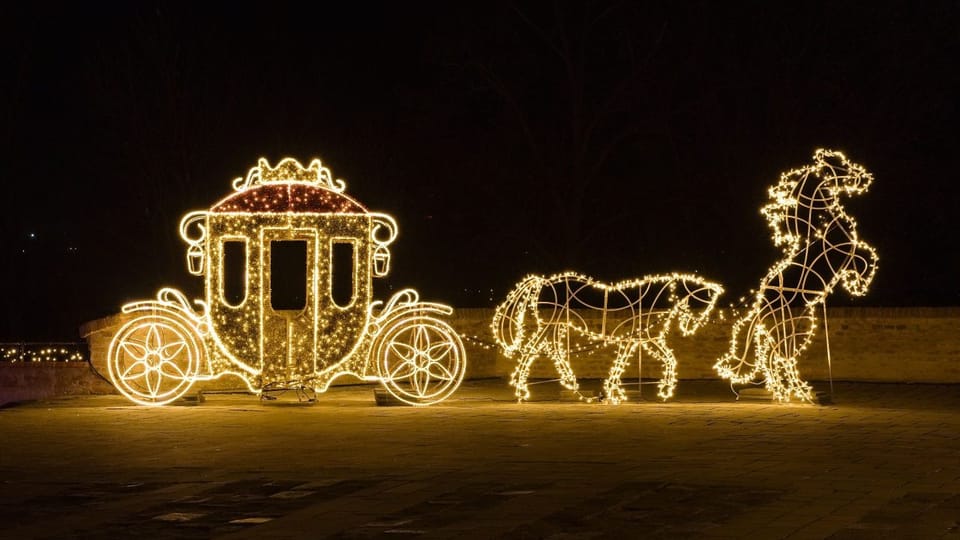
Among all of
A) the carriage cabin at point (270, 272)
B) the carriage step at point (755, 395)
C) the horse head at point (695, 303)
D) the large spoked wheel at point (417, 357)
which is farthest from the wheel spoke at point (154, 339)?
the carriage step at point (755, 395)

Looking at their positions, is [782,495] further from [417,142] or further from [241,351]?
[417,142]

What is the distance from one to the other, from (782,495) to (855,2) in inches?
870

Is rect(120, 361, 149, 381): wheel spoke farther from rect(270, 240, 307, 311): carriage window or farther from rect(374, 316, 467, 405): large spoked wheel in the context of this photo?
rect(270, 240, 307, 311): carriage window

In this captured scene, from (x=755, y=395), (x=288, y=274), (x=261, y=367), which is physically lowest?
(x=755, y=395)

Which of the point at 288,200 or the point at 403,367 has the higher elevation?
the point at 288,200

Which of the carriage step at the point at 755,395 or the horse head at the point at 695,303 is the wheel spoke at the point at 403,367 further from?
the carriage step at the point at 755,395

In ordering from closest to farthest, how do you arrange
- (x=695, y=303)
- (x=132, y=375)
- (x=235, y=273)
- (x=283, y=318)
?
(x=283, y=318) < (x=132, y=375) < (x=695, y=303) < (x=235, y=273)

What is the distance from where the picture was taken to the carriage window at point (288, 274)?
97.0ft

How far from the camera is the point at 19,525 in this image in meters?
8.78

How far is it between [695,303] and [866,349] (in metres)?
4.41

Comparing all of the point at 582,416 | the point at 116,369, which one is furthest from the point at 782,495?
the point at 116,369

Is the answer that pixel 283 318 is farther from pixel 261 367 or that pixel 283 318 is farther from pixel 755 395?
pixel 755 395

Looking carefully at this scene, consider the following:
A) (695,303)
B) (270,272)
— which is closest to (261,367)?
(270,272)

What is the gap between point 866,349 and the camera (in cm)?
2230
